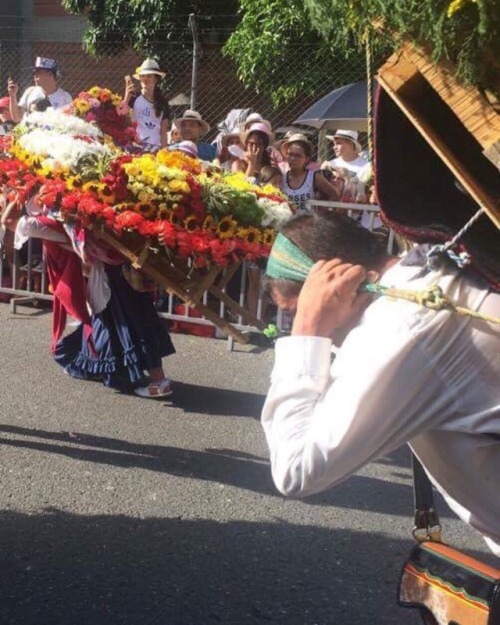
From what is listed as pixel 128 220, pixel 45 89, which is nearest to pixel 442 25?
pixel 128 220

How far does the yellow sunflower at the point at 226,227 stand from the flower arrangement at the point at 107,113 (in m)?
1.75

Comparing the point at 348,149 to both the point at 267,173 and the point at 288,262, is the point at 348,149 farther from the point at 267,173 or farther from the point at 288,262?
the point at 288,262

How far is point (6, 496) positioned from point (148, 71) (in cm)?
659

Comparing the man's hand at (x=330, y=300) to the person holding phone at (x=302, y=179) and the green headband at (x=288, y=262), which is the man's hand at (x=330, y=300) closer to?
the green headband at (x=288, y=262)

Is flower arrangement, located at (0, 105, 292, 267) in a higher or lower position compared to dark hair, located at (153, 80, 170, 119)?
lower

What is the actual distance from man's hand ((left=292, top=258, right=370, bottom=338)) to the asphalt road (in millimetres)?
2089

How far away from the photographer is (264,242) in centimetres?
510

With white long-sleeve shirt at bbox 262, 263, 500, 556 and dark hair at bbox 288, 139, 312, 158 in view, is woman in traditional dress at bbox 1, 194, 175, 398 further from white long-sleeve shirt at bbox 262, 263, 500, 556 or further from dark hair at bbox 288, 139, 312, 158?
white long-sleeve shirt at bbox 262, 263, 500, 556

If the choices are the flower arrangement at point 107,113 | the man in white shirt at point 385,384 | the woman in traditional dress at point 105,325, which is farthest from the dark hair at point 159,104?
the man in white shirt at point 385,384

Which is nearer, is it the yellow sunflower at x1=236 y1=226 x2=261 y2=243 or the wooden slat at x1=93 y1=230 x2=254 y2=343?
the wooden slat at x1=93 y1=230 x2=254 y2=343

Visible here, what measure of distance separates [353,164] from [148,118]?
225 centimetres

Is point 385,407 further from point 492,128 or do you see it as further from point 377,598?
point 377,598

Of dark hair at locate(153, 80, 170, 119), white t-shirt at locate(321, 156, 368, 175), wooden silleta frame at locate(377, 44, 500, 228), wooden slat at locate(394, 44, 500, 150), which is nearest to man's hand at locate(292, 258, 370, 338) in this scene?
wooden silleta frame at locate(377, 44, 500, 228)

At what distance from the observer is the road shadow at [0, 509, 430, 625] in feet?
A: 12.4
